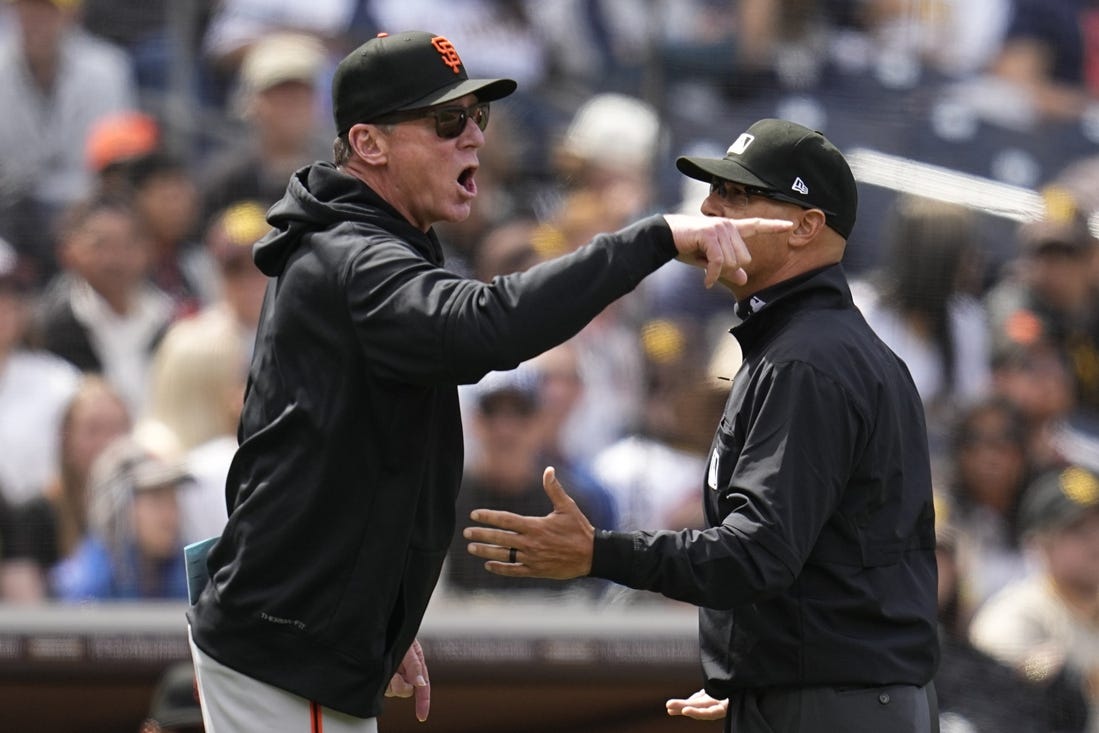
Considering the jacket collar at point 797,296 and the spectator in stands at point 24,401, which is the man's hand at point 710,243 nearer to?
the jacket collar at point 797,296

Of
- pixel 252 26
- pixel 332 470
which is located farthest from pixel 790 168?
pixel 252 26

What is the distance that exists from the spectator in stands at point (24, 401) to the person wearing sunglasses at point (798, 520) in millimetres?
3427

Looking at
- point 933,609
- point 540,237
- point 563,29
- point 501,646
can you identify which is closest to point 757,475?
point 933,609

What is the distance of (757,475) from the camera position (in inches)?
118

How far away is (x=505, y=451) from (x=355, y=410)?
127 inches

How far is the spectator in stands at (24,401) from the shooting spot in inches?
236

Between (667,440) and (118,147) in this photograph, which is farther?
(118,147)

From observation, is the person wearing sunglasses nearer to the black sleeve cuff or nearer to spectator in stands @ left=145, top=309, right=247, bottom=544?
the black sleeve cuff

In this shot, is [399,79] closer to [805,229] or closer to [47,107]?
[805,229]

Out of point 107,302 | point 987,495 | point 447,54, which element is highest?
point 447,54

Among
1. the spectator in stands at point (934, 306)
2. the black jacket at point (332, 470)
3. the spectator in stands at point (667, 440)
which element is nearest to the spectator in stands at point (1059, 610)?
the spectator in stands at point (934, 306)

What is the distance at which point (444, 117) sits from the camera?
311 centimetres

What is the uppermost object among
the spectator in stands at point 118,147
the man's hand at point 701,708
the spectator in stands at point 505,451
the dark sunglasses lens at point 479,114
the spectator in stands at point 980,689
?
the dark sunglasses lens at point 479,114

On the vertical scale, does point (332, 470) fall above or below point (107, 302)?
above
